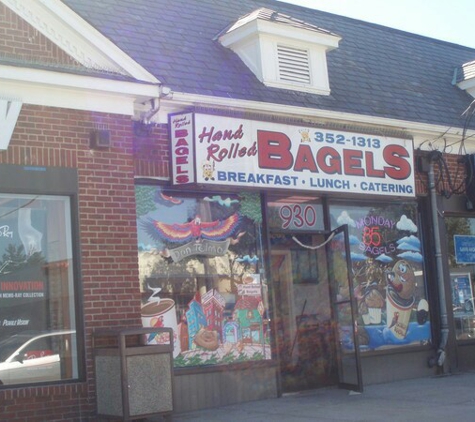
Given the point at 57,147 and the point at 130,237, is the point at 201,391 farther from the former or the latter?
the point at 57,147

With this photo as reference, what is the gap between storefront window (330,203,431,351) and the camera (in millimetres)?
12859

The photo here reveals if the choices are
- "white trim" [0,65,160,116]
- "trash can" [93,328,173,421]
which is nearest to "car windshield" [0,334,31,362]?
"trash can" [93,328,173,421]

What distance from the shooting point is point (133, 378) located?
350 inches

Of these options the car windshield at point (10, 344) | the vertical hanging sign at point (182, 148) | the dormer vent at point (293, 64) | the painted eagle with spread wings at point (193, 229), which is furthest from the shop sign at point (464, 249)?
the car windshield at point (10, 344)

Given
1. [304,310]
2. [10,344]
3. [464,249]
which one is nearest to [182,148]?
[304,310]

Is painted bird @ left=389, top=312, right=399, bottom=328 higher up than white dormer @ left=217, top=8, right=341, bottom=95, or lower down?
lower down

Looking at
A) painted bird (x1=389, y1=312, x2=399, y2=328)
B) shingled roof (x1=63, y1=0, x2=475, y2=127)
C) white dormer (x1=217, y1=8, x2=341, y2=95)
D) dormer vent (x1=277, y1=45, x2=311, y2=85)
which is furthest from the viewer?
painted bird (x1=389, y1=312, x2=399, y2=328)

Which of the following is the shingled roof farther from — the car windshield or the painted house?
the car windshield

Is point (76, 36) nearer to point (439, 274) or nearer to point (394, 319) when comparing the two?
point (394, 319)

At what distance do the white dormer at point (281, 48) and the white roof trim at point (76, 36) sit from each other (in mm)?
2869

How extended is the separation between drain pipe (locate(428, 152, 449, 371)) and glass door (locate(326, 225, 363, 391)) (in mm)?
2169

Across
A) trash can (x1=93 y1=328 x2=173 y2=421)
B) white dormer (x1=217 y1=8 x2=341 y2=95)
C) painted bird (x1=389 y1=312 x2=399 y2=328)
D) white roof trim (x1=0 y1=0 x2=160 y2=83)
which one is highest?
white dormer (x1=217 y1=8 x2=341 y2=95)

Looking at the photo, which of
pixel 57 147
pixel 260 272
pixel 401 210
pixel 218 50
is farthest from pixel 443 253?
pixel 57 147

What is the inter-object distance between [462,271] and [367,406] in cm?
486
